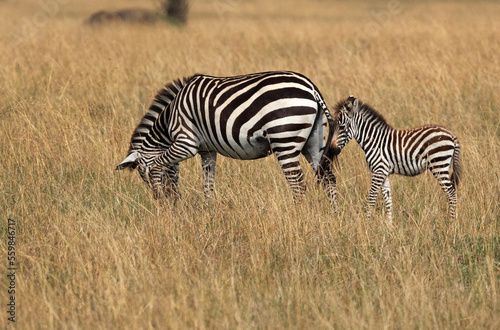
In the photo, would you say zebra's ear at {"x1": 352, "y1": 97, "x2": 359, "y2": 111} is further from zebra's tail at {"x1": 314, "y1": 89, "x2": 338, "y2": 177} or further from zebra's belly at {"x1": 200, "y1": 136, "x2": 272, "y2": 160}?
zebra's belly at {"x1": 200, "y1": 136, "x2": 272, "y2": 160}

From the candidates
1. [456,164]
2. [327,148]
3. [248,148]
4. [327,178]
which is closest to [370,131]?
[327,148]

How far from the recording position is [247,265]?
3969 millimetres

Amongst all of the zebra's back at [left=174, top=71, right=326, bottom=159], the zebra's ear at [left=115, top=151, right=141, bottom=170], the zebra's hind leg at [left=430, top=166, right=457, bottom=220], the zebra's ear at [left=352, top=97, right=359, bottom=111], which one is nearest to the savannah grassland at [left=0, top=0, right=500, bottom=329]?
the zebra's hind leg at [left=430, top=166, right=457, bottom=220]

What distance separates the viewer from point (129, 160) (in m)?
5.48

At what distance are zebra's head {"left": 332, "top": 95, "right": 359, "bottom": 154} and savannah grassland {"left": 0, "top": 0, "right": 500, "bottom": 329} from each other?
515 mm

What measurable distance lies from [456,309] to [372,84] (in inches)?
245

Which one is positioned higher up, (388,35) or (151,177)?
(388,35)

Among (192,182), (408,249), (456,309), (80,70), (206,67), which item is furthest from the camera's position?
(206,67)

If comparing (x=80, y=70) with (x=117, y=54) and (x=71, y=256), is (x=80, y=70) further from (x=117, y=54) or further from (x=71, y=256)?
(x=71, y=256)

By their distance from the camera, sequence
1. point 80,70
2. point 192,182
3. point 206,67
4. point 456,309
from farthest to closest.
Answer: point 206,67, point 80,70, point 192,182, point 456,309

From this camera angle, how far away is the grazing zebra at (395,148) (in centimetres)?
479

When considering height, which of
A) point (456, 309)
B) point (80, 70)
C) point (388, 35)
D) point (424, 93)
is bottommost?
point (456, 309)

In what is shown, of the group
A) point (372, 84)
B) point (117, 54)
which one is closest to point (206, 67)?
point (117, 54)

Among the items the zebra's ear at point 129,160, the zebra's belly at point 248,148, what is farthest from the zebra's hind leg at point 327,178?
the zebra's ear at point 129,160
